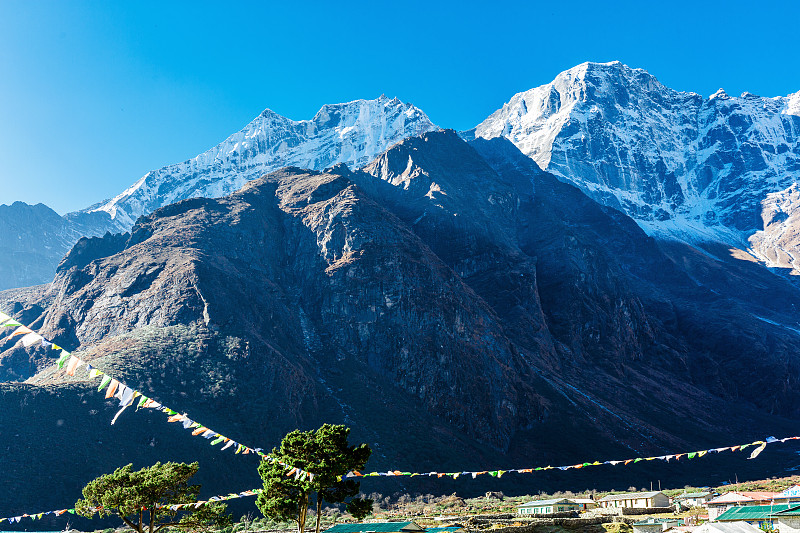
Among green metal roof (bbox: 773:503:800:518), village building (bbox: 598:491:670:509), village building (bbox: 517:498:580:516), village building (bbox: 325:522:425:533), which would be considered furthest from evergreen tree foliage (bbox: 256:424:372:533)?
village building (bbox: 598:491:670:509)

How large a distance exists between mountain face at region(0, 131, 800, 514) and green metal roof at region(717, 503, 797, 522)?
50124 mm

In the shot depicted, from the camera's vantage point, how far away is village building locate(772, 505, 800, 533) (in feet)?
127

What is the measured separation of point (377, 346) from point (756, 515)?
277 ft

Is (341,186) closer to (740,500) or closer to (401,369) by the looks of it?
(401,369)

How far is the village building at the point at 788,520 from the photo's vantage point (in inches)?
1529

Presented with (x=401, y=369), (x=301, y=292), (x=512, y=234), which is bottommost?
(x=401, y=369)

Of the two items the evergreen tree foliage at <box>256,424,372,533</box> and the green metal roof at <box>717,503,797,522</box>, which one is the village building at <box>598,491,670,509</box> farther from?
the evergreen tree foliage at <box>256,424,372,533</box>

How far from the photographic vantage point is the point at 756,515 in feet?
139

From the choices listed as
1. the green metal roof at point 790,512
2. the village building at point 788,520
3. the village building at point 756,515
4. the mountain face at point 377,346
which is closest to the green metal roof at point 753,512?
the village building at point 756,515

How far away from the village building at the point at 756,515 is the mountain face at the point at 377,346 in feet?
165

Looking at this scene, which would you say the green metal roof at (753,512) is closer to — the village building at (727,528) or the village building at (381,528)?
the village building at (727,528)

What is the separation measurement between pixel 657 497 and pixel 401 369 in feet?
215

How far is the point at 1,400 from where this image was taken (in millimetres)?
78438

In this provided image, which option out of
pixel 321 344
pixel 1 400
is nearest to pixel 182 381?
pixel 1 400
